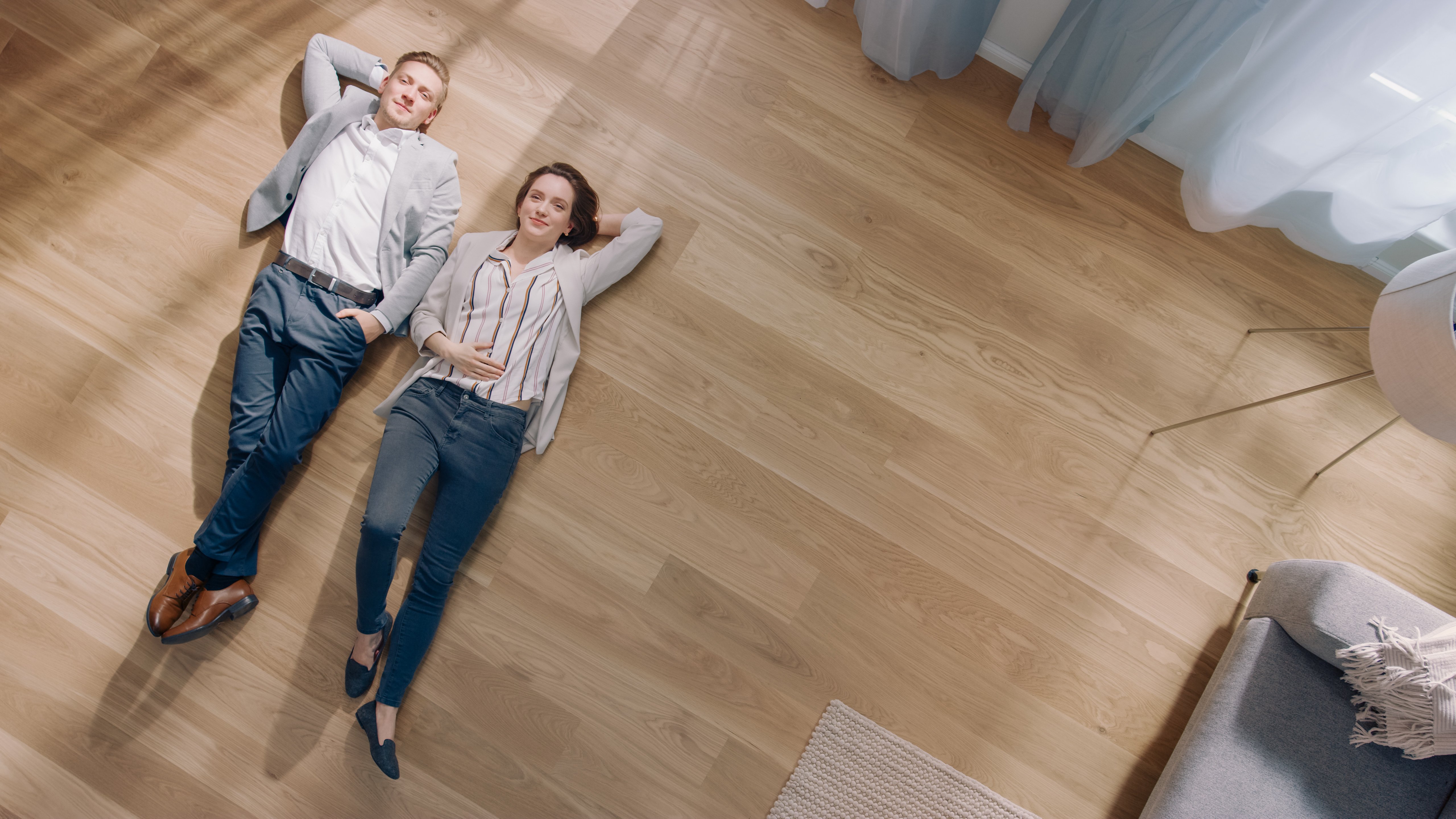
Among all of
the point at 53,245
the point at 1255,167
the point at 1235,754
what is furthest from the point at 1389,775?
the point at 53,245

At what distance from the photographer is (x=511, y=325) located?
1724mm

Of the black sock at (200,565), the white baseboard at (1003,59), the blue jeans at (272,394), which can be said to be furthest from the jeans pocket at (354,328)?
the white baseboard at (1003,59)

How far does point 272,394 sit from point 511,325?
2.00 ft

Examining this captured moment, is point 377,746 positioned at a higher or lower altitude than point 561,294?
lower

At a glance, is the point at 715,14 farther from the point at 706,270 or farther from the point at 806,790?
the point at 806,790

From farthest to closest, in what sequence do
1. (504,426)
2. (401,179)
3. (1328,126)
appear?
(401,179), (504,426), (1328,126)

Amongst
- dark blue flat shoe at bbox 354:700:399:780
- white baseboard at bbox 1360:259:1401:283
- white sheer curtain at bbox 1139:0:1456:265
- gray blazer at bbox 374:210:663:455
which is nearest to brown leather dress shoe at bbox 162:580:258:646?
dark blue flat shoe at bbox 354:700:399:780

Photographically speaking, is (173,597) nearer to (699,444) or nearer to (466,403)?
(466,403)

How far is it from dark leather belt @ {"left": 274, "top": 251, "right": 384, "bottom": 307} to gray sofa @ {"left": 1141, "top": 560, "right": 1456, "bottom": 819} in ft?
7.16

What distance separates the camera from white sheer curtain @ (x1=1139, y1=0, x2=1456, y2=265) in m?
1.42

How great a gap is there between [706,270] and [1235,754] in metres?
1.65

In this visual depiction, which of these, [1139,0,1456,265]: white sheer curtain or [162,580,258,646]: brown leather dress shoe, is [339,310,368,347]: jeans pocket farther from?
[1139,0,1456,265]: white sheer curtain

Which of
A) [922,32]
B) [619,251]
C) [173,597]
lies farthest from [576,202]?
[173,597]

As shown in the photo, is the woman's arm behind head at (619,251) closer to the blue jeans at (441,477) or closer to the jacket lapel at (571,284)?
the jacket lapel at (571,284)
